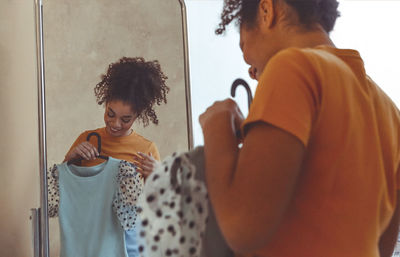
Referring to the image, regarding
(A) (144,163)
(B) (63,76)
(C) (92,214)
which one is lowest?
(C) (92,214)

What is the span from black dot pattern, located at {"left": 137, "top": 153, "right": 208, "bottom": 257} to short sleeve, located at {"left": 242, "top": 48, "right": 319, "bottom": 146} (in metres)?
0.09

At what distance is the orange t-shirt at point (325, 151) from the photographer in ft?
1.31

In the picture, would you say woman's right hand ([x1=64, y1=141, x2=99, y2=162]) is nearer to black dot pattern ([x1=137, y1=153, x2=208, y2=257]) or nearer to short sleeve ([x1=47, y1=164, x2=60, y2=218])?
short sleeve ([x1=47, y1=164, x2=60, y2=218])

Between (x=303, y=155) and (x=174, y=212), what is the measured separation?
0.47 ft

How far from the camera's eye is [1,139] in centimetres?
133

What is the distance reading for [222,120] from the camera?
0.44 meters

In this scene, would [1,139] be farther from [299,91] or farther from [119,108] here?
[299,91]

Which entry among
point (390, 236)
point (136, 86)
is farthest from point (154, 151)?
point (390, 236)

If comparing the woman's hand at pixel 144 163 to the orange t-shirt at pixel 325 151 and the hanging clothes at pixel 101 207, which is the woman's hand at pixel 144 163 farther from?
the orange t-shirt at pixel 325 151

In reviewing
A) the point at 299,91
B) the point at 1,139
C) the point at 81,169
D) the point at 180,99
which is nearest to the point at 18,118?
the point at 1,139

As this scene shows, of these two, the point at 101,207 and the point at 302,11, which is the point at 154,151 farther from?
the point at 302,11

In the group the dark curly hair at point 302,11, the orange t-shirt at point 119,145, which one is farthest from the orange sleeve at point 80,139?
the dark curly hair at point 302,11

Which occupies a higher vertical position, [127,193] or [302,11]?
[302,11]

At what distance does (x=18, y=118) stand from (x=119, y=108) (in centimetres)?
36
